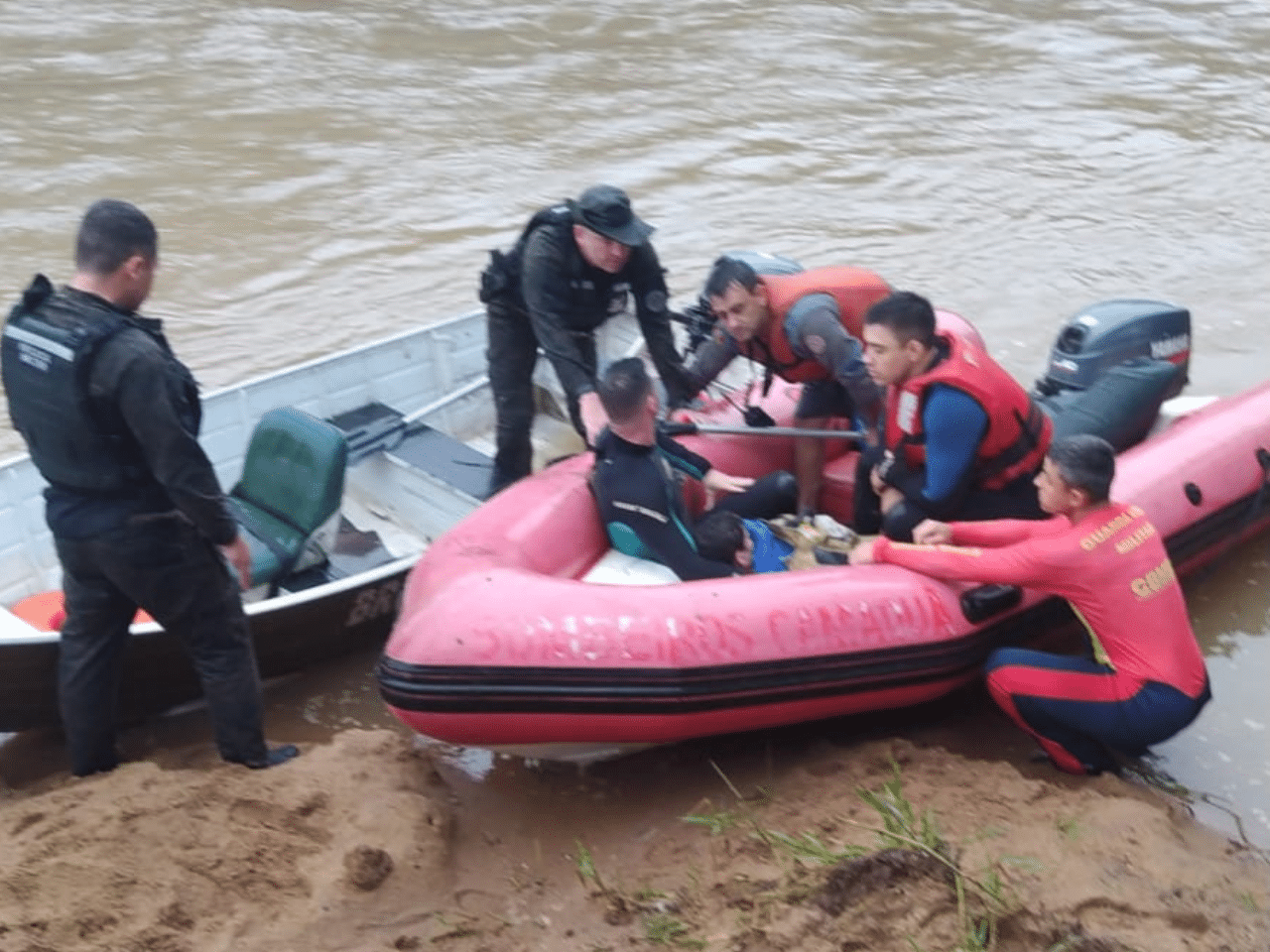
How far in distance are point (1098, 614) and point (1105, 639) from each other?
0.25 feet

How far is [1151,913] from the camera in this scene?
9.34 feet

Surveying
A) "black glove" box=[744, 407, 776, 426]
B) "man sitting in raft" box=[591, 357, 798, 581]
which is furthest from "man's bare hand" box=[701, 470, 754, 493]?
"black glove" box=[744, 407, 776, 426]

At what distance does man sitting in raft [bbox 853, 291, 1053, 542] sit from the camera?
368cm

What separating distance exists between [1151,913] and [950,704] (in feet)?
4.17

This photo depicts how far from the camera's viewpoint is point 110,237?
3053mm

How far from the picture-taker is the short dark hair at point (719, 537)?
4.02m

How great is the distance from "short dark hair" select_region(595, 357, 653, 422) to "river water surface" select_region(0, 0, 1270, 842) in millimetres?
2079

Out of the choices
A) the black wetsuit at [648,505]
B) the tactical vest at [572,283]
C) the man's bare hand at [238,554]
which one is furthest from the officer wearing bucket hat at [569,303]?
the man's bare hand at [238,554]

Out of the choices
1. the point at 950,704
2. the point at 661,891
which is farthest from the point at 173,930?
the point at 950,704

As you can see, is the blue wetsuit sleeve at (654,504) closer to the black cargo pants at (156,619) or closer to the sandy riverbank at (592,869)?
the sandy riverbank at (592,869)

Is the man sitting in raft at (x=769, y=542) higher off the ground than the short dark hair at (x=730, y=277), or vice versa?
the short dark hair at (x=730, y=277)

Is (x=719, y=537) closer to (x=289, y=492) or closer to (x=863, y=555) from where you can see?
(x=863, y=555)

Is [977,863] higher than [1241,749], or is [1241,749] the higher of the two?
[977,863]

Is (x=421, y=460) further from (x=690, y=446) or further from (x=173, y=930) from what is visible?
(x=173, y=930)
